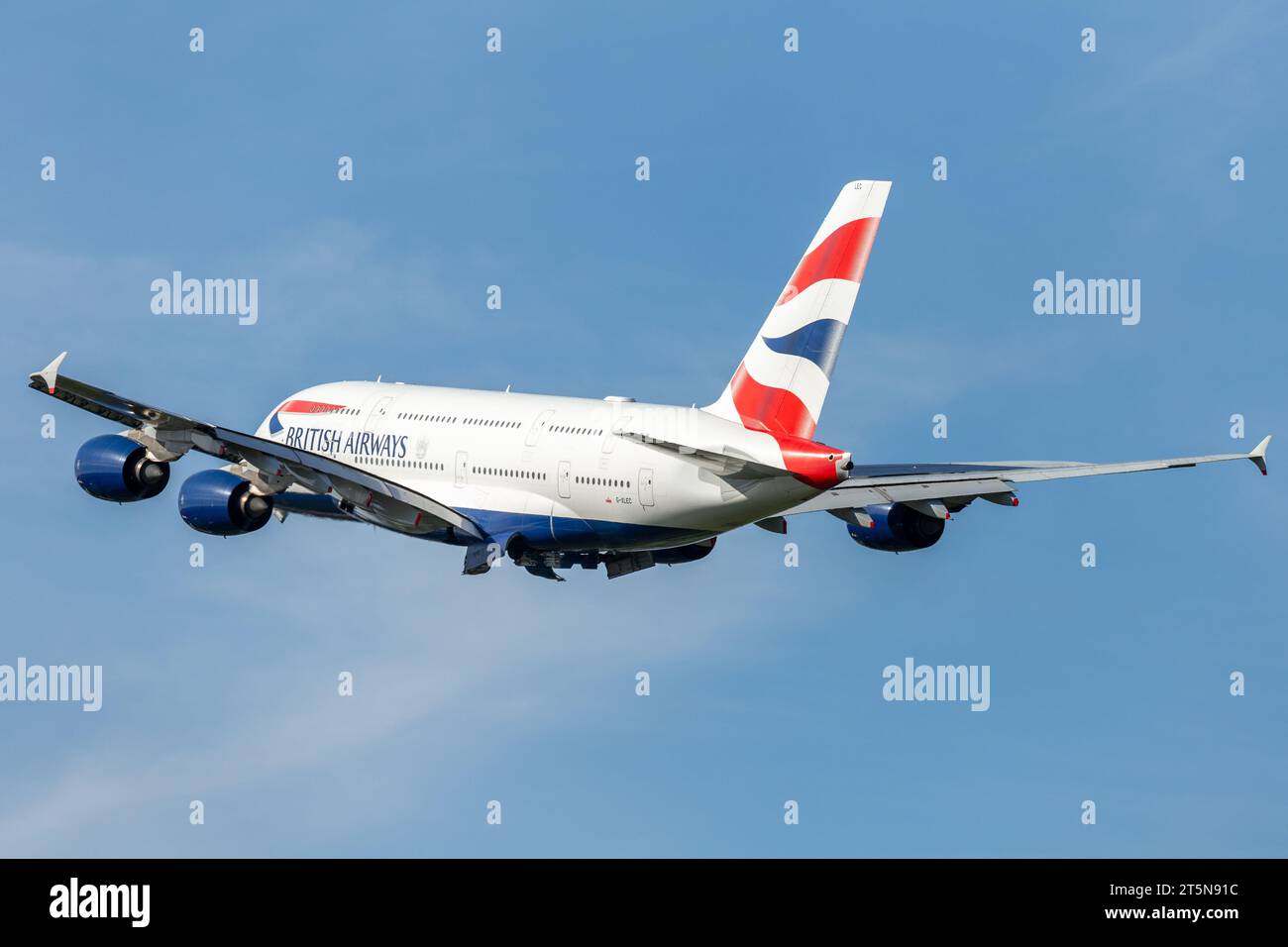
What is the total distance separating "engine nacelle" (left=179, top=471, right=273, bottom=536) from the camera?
219 ft

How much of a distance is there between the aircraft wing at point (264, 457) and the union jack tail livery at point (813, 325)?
925 cm

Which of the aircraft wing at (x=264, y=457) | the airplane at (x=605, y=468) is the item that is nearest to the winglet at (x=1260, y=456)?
the airplane at (x=605, y=468)

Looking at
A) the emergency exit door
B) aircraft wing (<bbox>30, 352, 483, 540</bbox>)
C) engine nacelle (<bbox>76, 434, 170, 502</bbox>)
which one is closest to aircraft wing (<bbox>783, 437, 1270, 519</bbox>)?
the emergency exit door

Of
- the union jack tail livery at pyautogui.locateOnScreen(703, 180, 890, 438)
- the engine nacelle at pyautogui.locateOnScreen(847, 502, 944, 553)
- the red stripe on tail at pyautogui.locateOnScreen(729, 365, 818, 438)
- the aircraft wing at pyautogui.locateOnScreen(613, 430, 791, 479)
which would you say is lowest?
the engine nacelle at pyautogui.locateOnScreen(847, 502, 944, 553)

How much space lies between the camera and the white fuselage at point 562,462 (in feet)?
210

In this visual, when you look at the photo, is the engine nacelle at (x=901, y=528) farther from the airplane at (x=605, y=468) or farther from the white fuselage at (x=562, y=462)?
the white fuselage at (x=562, y=462)

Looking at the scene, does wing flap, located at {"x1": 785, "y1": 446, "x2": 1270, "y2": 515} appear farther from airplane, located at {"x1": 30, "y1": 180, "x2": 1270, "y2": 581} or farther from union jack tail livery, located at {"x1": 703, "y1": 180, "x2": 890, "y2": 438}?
union jack tail livery, located at {"x1": 703, "y1": 180, "x2": 890, "y2": 438}

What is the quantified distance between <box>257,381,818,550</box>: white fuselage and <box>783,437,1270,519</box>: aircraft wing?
421cm

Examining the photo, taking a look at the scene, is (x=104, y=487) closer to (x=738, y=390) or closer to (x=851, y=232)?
(x=738, y=390)

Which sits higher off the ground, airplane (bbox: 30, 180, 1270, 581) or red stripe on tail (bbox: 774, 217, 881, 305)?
red stripe on tail (bbox: 774, 217, 881, 305)

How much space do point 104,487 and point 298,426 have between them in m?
8.18

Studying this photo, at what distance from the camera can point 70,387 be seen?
6006 cm

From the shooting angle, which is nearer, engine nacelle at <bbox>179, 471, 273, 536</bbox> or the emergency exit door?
the emergency exit door

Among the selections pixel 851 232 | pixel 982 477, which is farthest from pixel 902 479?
pixel 851 232
